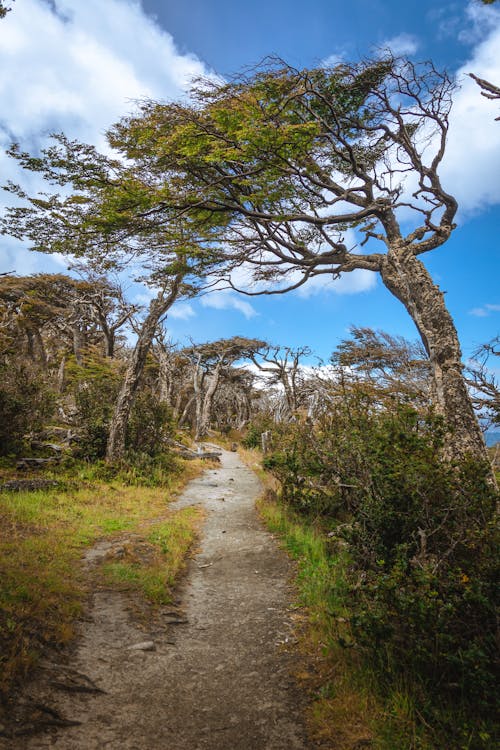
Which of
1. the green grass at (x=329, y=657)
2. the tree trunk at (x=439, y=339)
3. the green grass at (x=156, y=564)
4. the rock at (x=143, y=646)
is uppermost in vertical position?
the tree trunk at (x=439, y=339)

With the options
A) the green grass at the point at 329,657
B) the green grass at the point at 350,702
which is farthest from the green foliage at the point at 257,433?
the green grass at the point at 350,702

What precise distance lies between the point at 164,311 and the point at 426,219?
26.5ft

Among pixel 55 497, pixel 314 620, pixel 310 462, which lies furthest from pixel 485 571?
pixel 55 497

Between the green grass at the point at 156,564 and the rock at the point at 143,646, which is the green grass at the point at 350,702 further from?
the green grass at the point at 156,564

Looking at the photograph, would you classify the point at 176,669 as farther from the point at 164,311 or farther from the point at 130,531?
the point at 164,311

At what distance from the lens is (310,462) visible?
6.51 meters

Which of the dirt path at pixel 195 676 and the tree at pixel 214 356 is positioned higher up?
the tree at pixel 214 356

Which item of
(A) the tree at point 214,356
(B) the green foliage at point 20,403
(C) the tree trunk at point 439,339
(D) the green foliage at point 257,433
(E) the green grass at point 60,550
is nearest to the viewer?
(E) the green grass at point 60,550

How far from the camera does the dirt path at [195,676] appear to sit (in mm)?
2656

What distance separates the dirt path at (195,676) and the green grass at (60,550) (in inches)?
13.0

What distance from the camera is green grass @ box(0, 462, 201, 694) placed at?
3.33 m

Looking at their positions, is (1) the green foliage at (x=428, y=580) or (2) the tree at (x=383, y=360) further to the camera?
(2) the tree at (x=383, y=360)

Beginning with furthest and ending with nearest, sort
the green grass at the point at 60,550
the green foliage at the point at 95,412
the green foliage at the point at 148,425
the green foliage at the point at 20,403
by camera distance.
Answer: the green foliage at the point at 148,425, the green foliage at the point at 95,412, the green foliage at the point at 20,403, the green grass at the point at 60,550

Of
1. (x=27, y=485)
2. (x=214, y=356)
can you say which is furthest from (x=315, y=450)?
(x=214, y=356)
